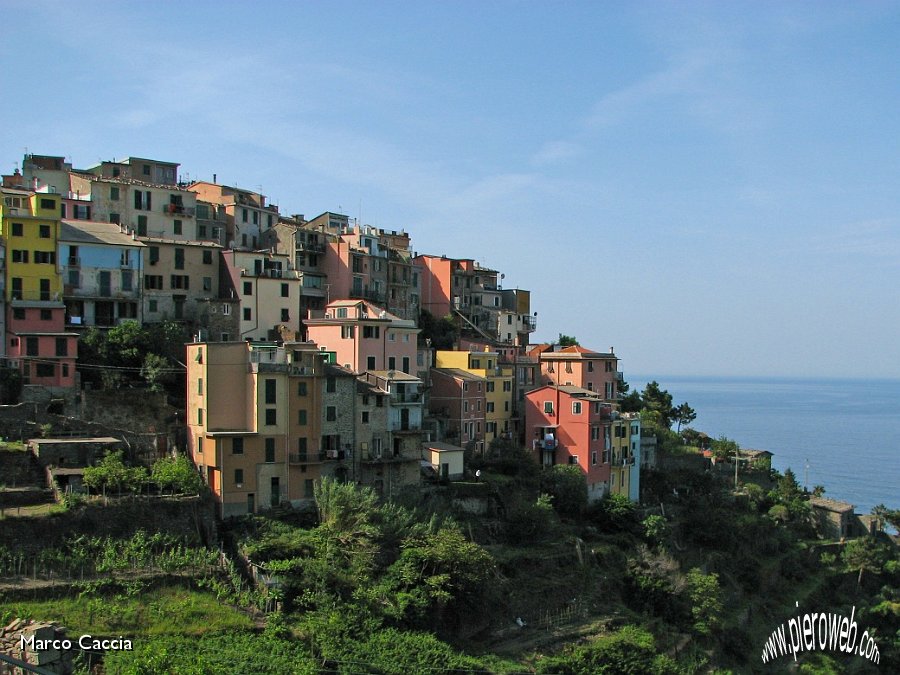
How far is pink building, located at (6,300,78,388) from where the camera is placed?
3631 cm

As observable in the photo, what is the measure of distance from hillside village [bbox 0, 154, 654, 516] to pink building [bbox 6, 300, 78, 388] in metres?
0.07

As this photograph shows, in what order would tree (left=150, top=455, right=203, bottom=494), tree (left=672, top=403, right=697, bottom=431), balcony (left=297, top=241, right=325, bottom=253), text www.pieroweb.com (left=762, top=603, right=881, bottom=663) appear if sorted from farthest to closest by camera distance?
tree (left=672, top=403, right=697, bottom=431), balcony (left=297, top=241, right=325, bottom=253), text www.pieroweb.com (left=762, top=603, right=881, bottom=663), tree (left=150, top=455, right=203, bottom=494)

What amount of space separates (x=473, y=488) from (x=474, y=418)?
7.41 meters

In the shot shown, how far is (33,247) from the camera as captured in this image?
40.1 metres

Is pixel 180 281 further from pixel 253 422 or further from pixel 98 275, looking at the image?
pixel 253 422

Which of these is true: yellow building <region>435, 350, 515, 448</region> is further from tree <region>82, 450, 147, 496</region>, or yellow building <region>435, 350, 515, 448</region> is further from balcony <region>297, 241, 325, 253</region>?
tree <region>82, 450, 147, 496</region>

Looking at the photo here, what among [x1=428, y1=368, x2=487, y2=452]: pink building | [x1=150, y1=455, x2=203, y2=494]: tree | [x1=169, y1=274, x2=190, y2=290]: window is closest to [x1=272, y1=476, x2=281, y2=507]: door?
[x1=150, y1=455, x2=203, y2=494]: tree

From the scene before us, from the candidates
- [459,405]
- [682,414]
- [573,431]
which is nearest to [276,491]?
[459,405]

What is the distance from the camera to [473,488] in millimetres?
41406

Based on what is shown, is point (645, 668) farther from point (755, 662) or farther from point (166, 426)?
point (166, 426)

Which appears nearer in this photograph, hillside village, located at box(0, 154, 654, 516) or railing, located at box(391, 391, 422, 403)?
hillside village, located at box(0, 154, 654, 516)

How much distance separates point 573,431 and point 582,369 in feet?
21.7

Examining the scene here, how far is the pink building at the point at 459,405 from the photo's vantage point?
47.1 m

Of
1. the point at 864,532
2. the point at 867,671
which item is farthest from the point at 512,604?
the point at 864,532
